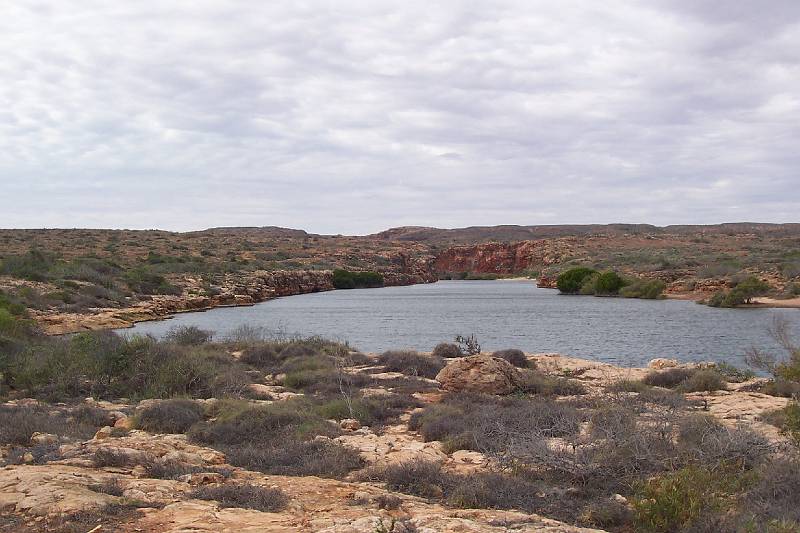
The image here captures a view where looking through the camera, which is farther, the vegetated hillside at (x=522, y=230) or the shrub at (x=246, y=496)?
→ the vegetated hillside at (x=522, y=230)

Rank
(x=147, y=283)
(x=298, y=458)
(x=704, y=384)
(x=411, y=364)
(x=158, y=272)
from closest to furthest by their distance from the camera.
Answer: (x=298, y=458) → (x=704, y=384) → (x=411, y=364) → (x=147, y=283) → (x=158, y=272)

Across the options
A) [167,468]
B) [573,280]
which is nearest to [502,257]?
[573,280]

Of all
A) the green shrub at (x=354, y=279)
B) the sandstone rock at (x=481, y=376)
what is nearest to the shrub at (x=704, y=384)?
the sandstone rock at (x=481, y=376)

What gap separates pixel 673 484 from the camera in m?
6.28

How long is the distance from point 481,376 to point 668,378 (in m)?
4.49

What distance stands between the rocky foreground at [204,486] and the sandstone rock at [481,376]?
2.18m

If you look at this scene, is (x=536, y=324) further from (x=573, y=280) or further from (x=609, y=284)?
(x=573, y=280)

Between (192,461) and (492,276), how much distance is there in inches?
3348

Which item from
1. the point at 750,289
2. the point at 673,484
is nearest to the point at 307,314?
the point at 750,289

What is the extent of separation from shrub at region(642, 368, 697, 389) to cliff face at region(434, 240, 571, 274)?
6788 cm

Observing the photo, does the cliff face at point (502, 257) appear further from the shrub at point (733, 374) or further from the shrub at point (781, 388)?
the shrub at point (781, 388)

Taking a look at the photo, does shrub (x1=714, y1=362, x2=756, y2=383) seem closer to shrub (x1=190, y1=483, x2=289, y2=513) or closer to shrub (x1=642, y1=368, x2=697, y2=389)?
shrub (x1=642, y1=368, x2=697, y2=389)

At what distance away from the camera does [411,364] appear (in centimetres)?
1722

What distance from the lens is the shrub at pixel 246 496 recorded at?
6.61 metres
